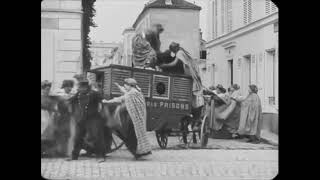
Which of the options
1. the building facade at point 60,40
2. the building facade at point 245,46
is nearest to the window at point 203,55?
the building facade at point 245,46

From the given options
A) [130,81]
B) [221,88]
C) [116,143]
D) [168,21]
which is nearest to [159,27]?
[168,21]

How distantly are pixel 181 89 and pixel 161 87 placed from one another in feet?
0.71

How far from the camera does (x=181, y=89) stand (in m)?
7.38

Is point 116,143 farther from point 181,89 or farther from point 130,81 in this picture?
point 181,89

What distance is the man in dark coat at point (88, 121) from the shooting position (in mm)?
7176

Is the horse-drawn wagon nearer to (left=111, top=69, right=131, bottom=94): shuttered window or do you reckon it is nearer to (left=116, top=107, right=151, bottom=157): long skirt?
(left=111, top=69, right=131, bottom=94): shuttered window

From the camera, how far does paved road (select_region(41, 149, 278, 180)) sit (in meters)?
7.08

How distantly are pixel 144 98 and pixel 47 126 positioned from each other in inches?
40.6

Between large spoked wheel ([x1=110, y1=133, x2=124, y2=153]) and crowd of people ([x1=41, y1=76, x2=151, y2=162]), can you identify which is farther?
large spoked wheel ([x1=110, y1=133, x2=124, y2=153])

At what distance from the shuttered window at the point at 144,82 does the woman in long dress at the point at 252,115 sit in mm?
1070

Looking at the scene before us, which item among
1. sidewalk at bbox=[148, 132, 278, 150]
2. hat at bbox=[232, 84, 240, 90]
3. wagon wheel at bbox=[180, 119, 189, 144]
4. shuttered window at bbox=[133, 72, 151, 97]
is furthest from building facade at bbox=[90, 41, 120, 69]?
hat at bbox=[232, 84, 240, 90]

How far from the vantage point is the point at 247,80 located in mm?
7582

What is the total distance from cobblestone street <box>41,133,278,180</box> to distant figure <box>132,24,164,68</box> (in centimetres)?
76
